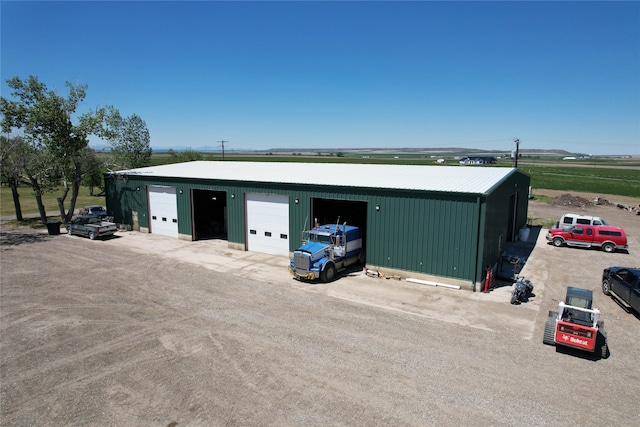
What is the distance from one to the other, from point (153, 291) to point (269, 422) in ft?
34.4

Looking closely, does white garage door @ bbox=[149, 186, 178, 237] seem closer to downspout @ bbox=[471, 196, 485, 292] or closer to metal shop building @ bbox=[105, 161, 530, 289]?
metal shop building @ bbox=[105, 161, 530, 289]

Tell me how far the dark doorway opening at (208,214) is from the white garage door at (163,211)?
1.57 meters

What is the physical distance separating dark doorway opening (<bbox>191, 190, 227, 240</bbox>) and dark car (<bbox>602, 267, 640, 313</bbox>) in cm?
2208

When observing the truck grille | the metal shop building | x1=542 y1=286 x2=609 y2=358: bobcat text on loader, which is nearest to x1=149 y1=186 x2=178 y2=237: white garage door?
the metal shop building

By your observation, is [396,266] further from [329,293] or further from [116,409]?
[116,409]

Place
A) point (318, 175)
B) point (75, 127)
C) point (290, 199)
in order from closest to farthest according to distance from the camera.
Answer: point (290, 199) → point (318, 175) → point (75, 127)

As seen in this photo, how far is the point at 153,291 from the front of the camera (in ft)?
55.7

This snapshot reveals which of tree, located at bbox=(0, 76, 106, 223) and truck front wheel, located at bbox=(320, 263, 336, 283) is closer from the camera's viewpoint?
truck front wheel, located at bbox=(320, 263, 336, 283)

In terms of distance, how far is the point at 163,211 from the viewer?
28562mm

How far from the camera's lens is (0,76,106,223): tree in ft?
92.7

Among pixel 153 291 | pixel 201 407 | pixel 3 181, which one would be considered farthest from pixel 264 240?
pixel 3 181

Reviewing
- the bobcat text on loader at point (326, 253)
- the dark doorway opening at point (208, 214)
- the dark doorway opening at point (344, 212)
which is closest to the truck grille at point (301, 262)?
the bobcat text on loader at point (326, 253)

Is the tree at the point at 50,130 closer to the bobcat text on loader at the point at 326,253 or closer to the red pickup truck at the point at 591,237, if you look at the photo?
the bobcat text on loader at the point at 326,253

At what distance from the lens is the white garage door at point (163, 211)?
2795 cm
